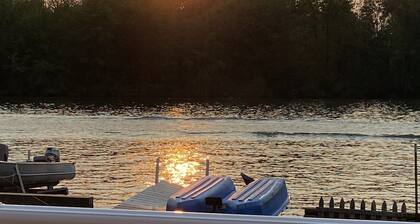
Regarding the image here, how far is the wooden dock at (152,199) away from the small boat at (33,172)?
8218 millimetres

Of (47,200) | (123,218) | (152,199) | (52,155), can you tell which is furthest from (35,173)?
(123,218)

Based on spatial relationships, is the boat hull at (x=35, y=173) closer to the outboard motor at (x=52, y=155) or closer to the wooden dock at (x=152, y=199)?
the outboard motor at (x=52, y=155)

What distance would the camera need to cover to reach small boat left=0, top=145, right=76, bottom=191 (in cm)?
1770

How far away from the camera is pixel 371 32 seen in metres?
88.5

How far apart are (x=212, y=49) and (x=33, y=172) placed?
67787mm

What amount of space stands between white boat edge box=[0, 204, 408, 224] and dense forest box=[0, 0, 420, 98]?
7842 centimetres

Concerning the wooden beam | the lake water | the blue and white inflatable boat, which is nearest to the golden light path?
the lake water

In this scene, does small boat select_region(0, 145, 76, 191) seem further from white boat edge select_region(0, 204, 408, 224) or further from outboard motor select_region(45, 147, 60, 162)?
white boat edge select_region(0, 204, 408, 224)

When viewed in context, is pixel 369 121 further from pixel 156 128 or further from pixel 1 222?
pixel 1 222

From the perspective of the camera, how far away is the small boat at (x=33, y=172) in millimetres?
17703

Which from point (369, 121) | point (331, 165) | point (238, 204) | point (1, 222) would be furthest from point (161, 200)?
point (369, 121)

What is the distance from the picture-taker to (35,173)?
18.5 metres

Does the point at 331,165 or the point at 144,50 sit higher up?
the point at 144,50

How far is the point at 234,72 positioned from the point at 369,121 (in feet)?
128
